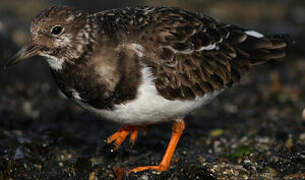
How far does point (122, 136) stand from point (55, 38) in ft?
5.72

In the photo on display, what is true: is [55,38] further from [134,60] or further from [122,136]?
[122,136]

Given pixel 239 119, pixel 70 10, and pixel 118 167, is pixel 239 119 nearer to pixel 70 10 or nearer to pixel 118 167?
pixel 118 167

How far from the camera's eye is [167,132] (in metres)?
5.88

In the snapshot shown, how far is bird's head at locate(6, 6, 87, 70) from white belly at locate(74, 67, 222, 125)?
1.42 ft

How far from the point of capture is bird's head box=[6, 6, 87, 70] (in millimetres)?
3939

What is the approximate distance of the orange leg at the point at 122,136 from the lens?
17.0ft

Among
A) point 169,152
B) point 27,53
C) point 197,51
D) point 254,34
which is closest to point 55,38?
point 27,53

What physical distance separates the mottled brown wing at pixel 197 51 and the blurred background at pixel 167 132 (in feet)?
1.74

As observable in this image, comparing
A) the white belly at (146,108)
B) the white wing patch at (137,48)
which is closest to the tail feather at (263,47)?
the white belly at (146,108)

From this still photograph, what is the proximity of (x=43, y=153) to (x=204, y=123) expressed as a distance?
2.35 m

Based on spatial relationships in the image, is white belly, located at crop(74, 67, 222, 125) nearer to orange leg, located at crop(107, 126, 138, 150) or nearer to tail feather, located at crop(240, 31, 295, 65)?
orange leg, located at crop(107, 126, 138, 150)

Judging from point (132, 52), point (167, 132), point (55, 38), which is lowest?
point (167, 132)

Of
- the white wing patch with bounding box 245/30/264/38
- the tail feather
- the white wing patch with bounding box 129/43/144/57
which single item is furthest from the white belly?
the white wing patch with bounding box 245/30/264/38

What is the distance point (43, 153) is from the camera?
502cm
